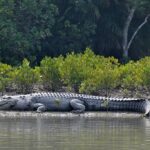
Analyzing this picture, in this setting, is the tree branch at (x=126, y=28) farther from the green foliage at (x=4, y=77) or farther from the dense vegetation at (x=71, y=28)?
the green foliage at (x=4, y=77)

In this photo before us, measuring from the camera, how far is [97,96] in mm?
21453

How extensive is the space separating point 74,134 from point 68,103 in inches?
238

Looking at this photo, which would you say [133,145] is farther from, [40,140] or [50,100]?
[50,100]

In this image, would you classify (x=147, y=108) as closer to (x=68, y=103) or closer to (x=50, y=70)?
(x=68, y=103)

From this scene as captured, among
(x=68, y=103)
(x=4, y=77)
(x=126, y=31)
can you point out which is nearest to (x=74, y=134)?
(x=68, y=103)

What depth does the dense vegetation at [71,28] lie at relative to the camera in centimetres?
2811

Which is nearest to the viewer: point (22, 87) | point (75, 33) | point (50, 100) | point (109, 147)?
point (109, 147)

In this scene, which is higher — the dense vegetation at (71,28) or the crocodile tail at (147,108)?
the dense vegetation at (71,28)

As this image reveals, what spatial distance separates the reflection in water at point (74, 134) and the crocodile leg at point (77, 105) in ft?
5.64

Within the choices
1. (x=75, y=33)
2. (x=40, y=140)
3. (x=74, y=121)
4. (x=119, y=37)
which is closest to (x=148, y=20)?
(x=119, y=37)

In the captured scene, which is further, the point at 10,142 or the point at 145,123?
the point at 145,123

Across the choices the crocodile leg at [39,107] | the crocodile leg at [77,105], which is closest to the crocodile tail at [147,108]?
the crocodile leg at [77,105]

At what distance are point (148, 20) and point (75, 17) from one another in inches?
147

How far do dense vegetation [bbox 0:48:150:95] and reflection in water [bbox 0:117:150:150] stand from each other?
124 inches
